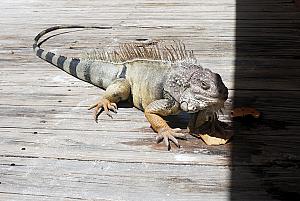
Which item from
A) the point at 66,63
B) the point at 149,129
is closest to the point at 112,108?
the point at 149,129

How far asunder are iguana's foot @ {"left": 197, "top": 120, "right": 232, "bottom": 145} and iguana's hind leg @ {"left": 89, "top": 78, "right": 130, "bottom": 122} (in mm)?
636

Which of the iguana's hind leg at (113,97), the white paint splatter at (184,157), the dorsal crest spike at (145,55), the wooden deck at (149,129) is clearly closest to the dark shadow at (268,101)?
the wooden deck at (149,129)

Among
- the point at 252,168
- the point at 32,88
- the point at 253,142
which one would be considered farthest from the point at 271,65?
the point at 32,88

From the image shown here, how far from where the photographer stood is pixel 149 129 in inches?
125

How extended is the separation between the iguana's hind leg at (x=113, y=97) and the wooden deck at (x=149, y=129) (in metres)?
0.07

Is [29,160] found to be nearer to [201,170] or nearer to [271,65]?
[201,170]

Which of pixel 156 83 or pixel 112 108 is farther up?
pixel 156 83

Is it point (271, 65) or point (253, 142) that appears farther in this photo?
point (271, 65)

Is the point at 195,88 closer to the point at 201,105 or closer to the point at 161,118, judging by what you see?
the point at 201,105

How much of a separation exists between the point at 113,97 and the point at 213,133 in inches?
30.3

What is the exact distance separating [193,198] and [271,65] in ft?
5.81

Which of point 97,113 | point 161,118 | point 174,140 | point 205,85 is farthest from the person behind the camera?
point 97,113

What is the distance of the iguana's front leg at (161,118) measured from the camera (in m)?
2.98

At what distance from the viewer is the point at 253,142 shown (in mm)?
2920
